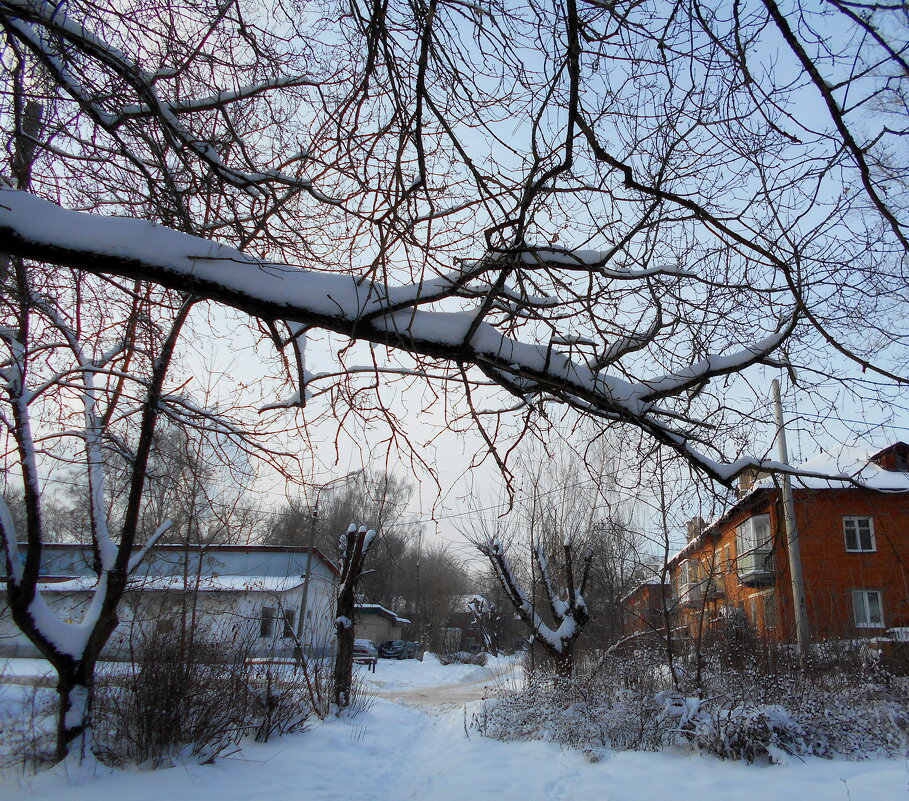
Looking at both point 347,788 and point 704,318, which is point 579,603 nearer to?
point 347,788

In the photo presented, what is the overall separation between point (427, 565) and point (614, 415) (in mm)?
43321

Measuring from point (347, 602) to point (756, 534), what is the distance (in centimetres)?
1532

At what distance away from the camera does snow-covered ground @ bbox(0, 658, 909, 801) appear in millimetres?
5031

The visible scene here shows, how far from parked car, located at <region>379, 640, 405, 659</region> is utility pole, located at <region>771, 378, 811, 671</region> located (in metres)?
22.4

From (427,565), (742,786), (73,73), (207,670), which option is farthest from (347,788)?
(427,565)

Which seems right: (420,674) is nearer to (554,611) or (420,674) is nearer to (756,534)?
(756,534)

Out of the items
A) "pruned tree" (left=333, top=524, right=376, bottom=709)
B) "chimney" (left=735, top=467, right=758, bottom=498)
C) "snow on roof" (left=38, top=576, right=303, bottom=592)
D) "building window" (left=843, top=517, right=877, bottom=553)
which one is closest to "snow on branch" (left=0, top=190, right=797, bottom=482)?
"chimney" (left=735, top=467, right=758, bottom=498)

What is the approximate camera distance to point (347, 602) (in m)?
10.4

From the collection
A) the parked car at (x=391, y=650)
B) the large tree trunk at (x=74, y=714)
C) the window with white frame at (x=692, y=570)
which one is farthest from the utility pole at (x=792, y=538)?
the parked car at (x=391, y=650)

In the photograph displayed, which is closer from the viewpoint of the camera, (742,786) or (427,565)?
(742,786)

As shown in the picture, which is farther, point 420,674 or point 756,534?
point 420,674

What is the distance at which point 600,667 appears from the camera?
8844 millimetres

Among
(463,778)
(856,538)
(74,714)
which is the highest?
(856,538)

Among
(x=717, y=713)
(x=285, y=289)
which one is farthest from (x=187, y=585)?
(x=717, y=713)
